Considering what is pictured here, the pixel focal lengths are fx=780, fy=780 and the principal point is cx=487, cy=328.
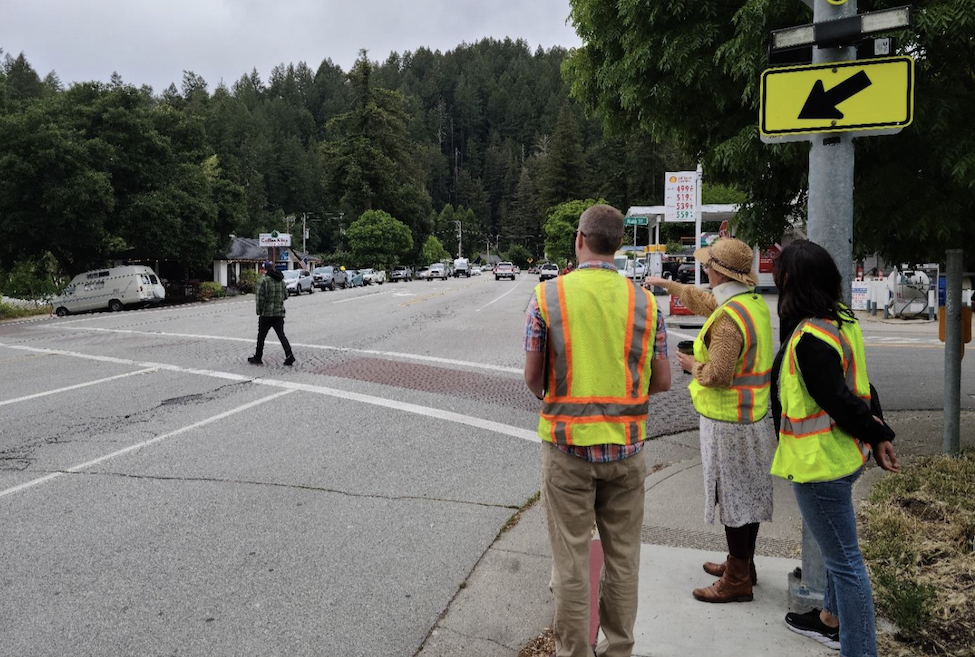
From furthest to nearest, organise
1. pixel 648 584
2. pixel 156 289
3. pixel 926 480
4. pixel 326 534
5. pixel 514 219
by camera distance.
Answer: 1. pixel 514 219
2. pixel 156 289
3. pixel 926 480
4. pixel 326 534
5. pixel 648 584

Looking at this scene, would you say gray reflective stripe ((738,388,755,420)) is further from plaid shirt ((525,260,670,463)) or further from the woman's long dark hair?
plaid shirt ((525,260,670,463))

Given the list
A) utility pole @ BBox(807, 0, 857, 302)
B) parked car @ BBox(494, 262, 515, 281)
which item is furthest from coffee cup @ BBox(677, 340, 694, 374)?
parked car @ BBox(494, 262, 515, 281)

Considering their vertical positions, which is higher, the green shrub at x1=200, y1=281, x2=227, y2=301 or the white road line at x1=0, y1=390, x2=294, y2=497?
the green shrub at x1=200, y1=281, x2=227, y2=301

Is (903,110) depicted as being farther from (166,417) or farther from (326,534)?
(166,417)

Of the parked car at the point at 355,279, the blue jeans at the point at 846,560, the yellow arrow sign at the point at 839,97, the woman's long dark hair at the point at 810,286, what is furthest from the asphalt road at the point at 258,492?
the parked car at the point at 355,279

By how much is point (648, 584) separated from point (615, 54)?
17.3 feet

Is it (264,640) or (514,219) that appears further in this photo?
(514,219)

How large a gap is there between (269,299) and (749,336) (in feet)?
34.0

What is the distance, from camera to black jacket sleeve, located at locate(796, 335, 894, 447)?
9.81 feet

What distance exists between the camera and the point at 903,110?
11.5ft

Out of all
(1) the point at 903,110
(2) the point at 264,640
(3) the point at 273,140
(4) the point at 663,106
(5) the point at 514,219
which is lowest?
(2) the point at 264,640

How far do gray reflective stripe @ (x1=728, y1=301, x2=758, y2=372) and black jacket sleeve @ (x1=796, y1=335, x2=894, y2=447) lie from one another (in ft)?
2.29

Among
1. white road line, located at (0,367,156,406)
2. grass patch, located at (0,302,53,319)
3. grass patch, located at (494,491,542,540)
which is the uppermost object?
grass patch, located at (0,302,53,319)

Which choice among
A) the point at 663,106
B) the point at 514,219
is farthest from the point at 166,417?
the point at 514,219
